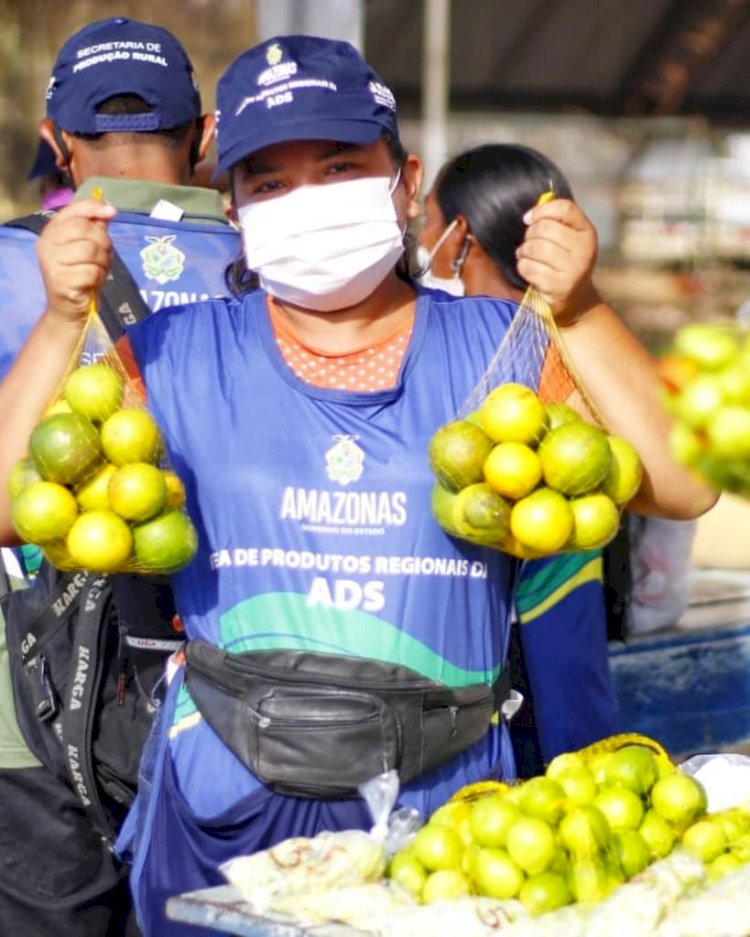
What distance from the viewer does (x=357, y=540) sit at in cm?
273

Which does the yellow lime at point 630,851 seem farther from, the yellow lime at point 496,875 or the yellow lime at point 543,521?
the yellow lime at point 543,521

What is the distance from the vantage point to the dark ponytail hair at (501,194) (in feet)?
14.7

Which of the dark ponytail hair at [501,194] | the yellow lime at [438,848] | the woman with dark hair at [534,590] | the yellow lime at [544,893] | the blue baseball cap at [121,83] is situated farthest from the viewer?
the dark ponytail hair at [501,194]

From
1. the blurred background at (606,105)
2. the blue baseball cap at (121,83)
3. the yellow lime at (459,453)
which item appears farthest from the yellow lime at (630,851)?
the blurred background at (606,105)

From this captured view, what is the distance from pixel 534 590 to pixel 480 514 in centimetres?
148

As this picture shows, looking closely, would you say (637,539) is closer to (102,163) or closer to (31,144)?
(102,163)

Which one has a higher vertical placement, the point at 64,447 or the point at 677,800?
the point at 64,447

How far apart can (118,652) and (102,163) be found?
1.11m

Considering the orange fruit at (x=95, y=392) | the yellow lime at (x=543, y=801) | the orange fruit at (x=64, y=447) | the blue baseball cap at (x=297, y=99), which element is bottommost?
the yellow lime at (x=543, y=801)

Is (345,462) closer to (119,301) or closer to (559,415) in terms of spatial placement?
(559,415)

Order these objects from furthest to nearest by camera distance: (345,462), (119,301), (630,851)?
(119,301) < (345,462) < (630,851)

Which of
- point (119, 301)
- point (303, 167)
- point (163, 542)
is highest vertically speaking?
point (303, 167)

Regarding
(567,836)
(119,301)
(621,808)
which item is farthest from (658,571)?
(567,836)

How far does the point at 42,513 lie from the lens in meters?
2.61
